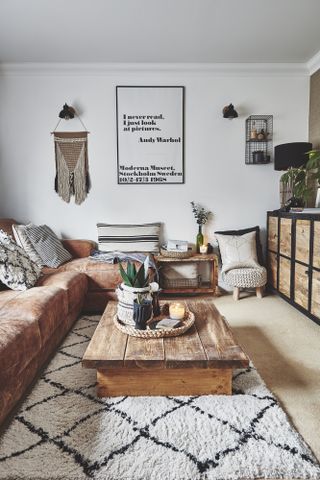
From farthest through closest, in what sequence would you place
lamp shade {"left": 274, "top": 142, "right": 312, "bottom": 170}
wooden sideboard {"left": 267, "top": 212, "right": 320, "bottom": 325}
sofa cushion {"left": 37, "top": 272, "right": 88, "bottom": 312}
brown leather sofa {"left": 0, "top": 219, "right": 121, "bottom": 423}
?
lamp shade {"left": 274, "top": 142, "right": 312, "bottom": 170}
wooden sideboard {"left": 267, "top": 212, "right": 320, "bottom": 325}
sofa cushion {"left": 37, "top": 272, "right": 88, "bottom": 312}
brown leather sofa {"left": 0, "top": 219, "right": 121, "bottom": 423}

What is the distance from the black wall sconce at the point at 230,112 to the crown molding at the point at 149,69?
0.43 meters

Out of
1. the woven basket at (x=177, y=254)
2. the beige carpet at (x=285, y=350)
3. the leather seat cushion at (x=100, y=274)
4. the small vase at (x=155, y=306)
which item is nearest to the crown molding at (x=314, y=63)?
the woven basket at (x=177, y=254)

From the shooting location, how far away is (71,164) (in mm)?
3504

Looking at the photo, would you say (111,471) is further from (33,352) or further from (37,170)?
(37,170)

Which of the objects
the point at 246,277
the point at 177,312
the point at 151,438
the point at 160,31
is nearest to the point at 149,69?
the point at 160,31

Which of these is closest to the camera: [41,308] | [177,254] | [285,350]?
[41,308]

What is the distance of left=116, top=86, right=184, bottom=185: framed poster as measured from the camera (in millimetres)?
3459

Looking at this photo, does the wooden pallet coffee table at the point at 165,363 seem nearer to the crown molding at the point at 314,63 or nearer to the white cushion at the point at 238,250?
the white cushion at the point at 238,250

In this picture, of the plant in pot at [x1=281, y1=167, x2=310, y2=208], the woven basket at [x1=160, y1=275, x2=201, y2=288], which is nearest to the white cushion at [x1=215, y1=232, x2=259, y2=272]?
the woven basket at [x1=160, y1=275, x2=201, y2=288]

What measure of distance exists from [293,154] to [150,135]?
5.16ft

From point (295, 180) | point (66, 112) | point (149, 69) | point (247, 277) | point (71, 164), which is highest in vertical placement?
point (149, 69)

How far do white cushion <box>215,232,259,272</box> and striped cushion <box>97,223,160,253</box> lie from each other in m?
0.76

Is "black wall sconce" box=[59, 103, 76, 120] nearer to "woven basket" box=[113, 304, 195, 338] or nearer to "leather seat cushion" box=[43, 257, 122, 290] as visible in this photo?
"leather seat cushion" box=[43, 257, 122, 290]

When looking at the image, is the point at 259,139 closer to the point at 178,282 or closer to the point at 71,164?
the point at 178,282
